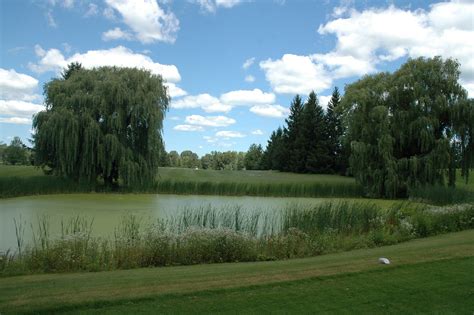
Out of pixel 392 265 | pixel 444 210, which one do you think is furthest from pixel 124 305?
pixel 444 210

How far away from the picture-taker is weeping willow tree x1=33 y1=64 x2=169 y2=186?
68.8ft

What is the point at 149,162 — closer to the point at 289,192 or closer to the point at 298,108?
the point at 289,192

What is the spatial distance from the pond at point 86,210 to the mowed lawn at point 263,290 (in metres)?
5.10

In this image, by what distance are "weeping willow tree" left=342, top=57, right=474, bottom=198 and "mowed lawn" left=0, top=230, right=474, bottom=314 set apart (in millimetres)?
18731

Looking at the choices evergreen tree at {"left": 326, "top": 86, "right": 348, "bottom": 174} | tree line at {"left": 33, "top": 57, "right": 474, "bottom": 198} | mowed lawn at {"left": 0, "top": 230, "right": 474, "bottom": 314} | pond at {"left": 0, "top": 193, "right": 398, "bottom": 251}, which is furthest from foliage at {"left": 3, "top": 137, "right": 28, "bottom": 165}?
mowed lawn at {"left": 0, "top": 230, "right": 474, "bottom": 314}

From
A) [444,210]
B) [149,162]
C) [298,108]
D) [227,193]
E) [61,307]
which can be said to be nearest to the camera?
[61,307]

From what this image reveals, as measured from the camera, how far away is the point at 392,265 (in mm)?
5824

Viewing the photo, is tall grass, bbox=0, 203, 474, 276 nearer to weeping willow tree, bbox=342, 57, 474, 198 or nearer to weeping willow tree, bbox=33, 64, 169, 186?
weeping willow tree, bbox=33, 64, 169, 186

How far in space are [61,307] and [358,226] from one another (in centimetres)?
810

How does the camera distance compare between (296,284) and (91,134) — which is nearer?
(296,284)

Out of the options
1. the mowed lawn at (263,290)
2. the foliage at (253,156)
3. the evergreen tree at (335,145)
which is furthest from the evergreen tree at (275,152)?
the mowed lawn at (263,290)

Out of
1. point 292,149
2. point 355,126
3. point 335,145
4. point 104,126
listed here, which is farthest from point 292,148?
point 104,126

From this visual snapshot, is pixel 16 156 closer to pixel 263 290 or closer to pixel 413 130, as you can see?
pixel 413 130

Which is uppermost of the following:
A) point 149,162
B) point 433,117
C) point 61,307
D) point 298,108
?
point 298,108
